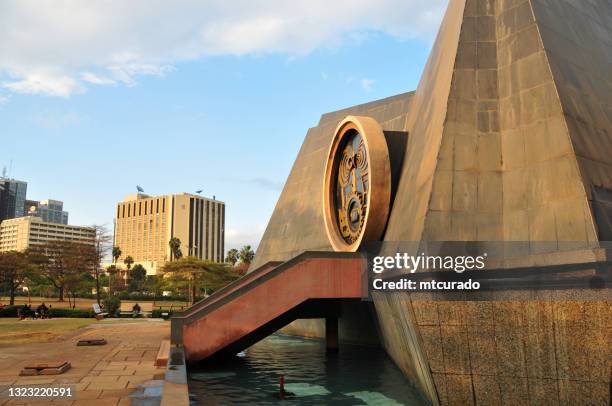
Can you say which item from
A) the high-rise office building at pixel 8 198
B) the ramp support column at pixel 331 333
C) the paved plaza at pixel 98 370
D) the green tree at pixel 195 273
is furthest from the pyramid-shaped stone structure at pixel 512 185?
the high-rise office building at pixel 8 198

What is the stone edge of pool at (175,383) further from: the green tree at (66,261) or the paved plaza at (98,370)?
the green tree at (66,261)

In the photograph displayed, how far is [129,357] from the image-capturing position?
15867mm

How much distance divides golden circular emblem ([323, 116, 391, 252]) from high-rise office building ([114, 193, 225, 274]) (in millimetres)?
115805

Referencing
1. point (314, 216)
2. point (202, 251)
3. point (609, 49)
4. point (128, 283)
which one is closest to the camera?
point (609, 49)

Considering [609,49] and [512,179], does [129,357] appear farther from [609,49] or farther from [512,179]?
[609,49]

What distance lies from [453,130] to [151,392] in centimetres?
872

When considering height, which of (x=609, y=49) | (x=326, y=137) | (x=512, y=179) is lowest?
(x=512, y=179)

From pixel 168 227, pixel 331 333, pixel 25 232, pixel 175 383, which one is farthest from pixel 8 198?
pixel 175 383

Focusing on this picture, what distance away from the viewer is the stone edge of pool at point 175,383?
8.78 metres

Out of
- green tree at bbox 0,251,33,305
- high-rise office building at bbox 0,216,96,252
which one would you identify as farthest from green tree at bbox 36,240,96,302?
high-rise office building at bbox 0,216,96,252

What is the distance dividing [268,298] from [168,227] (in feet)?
423

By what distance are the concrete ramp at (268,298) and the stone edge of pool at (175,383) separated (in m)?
1.10

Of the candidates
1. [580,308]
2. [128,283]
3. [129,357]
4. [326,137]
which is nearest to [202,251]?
[128,283]

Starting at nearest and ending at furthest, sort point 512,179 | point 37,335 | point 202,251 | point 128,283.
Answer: point 512,179
point 37,335
point 128,283
point 202,251
